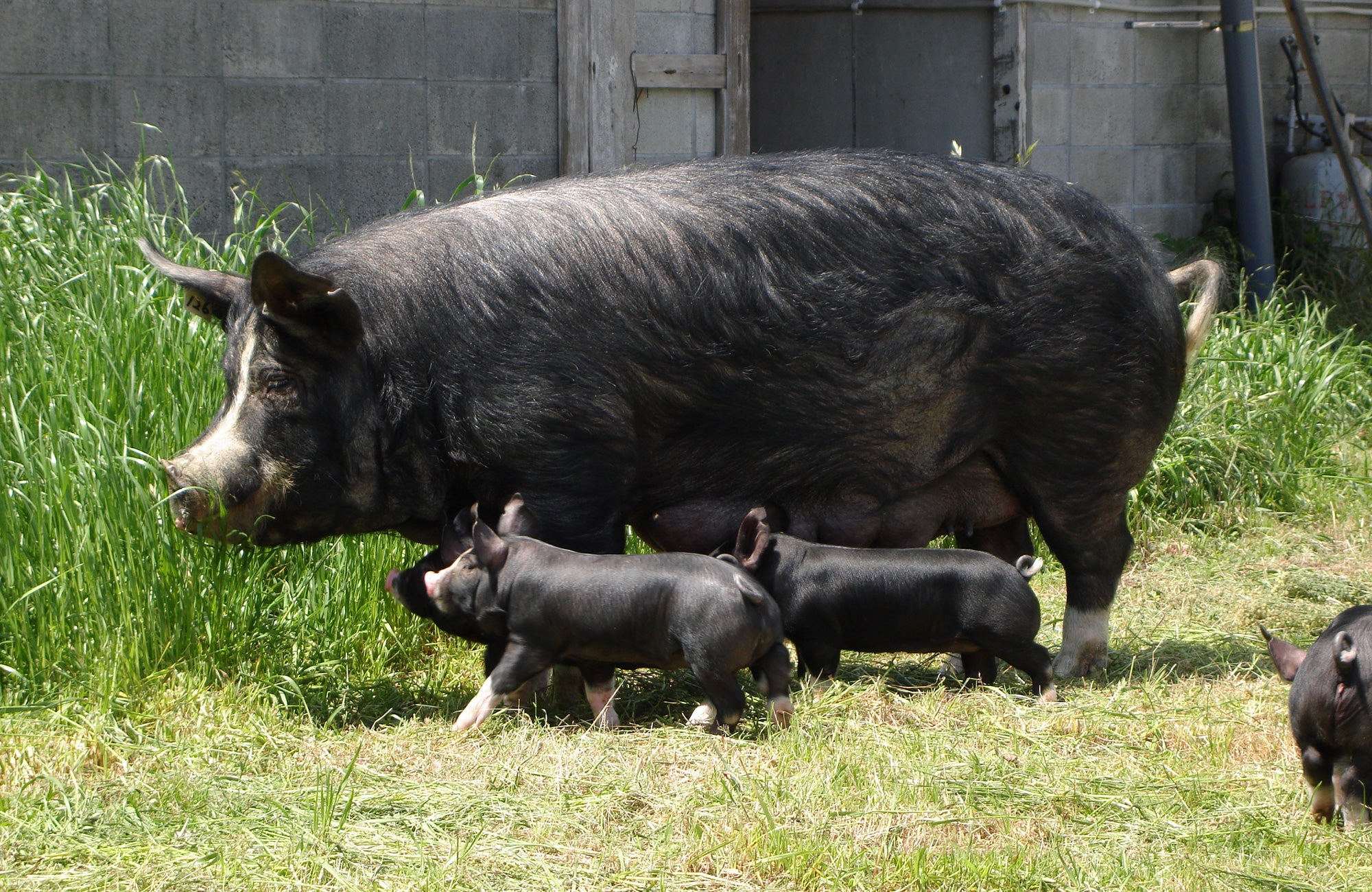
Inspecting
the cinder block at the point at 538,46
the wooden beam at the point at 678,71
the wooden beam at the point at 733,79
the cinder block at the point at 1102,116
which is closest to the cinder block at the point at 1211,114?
the cinder block at the point at 1102,116

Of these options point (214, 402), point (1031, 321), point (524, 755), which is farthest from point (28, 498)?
point (1031, 321)

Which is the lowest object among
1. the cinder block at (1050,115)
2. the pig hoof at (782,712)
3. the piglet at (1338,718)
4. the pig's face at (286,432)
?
the pig hoof at (782,712)

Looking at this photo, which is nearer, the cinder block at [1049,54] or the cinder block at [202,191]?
the cinder block at [202,191]

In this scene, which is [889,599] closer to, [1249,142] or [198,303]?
[198,303]

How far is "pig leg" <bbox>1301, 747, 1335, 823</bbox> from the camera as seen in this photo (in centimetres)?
324

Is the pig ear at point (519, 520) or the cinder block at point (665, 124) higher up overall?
the cinder block at point (665, 124)

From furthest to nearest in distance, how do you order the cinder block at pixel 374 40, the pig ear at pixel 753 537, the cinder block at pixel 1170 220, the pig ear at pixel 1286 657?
1. the cinder block at pixel 1170 220
2. the cinder block at pixel 374 40
3. the pig ear at pixel 753 537
4. the pig ear at pixel 1286 657

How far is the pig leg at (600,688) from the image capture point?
159 inches

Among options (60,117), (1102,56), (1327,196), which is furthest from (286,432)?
(1327,196)

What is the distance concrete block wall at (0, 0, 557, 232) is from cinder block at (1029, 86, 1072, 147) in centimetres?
286

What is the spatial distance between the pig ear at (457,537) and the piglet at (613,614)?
51 millimetres

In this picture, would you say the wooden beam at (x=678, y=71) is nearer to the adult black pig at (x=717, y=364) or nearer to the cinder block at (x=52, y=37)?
the cinder block at (x=52, y=37)

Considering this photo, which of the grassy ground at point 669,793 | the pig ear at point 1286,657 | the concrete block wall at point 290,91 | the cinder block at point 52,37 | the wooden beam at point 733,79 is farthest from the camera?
the wooden beam at point 733,79

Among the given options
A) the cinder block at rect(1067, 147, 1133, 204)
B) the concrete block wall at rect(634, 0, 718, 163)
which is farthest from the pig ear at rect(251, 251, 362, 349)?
the cinder block at rect(1067, 147, 1133, 204)
